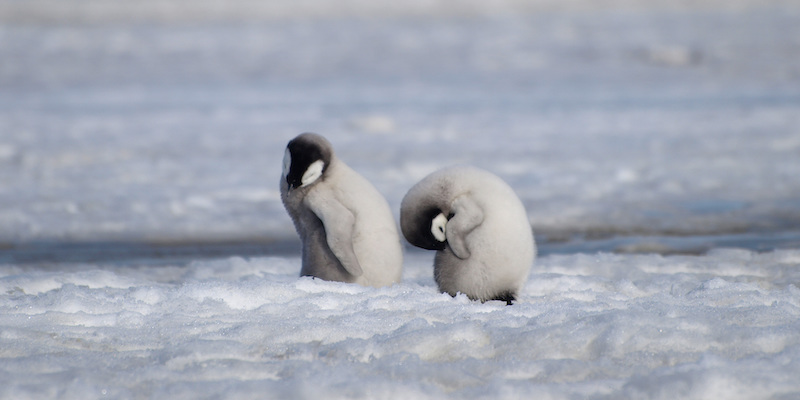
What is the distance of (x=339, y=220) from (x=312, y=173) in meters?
0.23

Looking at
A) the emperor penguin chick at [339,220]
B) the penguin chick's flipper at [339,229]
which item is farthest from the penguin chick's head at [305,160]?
the penguin chick's flipper at [339,229]

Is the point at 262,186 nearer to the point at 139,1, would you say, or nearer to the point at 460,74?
the point at 460,74

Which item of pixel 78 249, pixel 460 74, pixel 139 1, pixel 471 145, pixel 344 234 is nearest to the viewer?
pixel 344 234

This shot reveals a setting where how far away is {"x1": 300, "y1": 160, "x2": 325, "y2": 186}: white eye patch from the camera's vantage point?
10.7ft

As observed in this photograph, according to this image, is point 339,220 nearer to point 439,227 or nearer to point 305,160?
point 305,160

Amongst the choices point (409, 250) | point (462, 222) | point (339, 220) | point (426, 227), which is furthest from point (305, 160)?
point (409, 250)

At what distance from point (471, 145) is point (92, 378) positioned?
26.3ft

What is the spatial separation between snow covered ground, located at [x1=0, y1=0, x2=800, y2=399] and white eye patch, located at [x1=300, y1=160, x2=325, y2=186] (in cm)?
40

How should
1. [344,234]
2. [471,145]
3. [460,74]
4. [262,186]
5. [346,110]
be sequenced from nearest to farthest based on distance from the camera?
[344,234] → [262,186] → [471,145] → [346,110] → [460,74]

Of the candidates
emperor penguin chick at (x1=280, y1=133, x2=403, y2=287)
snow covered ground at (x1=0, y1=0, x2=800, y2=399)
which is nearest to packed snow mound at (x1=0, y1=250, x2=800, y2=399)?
snow covered ground at (x1=0, y1=0, x2=800, y2=399)

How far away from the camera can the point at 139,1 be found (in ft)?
175

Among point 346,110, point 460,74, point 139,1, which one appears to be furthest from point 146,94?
point 139,1

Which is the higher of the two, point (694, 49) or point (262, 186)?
point (694, 49)

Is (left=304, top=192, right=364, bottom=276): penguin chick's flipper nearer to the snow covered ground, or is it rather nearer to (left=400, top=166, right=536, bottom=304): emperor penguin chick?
the snow covered ground
